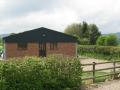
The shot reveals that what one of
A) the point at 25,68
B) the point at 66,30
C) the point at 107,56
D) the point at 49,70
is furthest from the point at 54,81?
the point at 66,30

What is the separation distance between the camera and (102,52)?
56.1 metres

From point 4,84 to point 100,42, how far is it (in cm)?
5883

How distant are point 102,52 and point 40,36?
14.3 m

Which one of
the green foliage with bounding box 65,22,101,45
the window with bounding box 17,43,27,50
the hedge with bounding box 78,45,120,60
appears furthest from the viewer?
the green foliage with bounding box 65,22,101,45

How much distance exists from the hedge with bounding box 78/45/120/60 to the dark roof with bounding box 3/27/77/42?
743 cm

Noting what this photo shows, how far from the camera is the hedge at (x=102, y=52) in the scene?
169 feet

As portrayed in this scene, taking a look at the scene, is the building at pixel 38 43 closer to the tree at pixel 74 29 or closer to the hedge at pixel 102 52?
the hedge at pixel 102 52

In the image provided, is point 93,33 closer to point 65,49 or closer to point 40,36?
point 65,49

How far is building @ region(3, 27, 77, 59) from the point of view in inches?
1741

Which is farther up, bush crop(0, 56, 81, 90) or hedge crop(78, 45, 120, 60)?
hedge crop(78, 45, 120, 60)

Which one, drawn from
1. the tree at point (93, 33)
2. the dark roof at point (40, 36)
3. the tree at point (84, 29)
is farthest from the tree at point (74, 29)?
the dark roof at point (40, 36)

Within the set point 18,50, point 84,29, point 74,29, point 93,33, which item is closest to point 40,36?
point 18,50

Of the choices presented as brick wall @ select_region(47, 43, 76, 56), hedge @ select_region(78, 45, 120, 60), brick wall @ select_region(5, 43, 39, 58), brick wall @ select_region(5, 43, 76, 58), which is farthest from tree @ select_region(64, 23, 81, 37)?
brick wall @ select_region(5, 43, 39, 58)

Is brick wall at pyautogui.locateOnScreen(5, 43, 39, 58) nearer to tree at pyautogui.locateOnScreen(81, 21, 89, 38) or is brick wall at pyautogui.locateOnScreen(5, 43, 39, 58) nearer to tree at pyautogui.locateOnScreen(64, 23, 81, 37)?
tree at pyautogui.locateOnScreen(81, 21, 89, 38)
